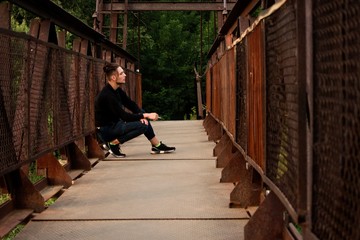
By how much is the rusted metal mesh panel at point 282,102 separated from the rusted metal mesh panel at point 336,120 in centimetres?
39

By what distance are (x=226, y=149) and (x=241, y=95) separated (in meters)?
1.99

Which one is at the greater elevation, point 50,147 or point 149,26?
point 149,26

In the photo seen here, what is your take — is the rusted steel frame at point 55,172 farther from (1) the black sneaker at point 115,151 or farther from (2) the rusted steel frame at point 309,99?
(2) the rusted steel frame at point 309,99

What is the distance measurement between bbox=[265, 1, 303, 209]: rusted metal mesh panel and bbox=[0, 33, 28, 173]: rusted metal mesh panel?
2.07 meters

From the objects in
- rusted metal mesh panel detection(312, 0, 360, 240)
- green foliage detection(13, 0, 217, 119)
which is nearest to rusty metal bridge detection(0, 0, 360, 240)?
rusted metal mesh panel detection(312, 0, 360, 240)

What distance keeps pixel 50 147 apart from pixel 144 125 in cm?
317

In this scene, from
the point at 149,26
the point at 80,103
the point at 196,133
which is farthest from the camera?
the point at 149,26

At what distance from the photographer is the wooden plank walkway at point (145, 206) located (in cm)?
447

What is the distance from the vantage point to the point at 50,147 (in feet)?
21.1

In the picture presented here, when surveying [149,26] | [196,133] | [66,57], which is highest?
[149,26]

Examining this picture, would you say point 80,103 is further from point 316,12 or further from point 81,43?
point 316,12

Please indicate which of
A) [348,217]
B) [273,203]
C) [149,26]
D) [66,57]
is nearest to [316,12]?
[348,217]

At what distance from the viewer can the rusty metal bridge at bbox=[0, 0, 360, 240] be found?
6.98 feet

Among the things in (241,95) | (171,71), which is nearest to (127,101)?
(241,95)
